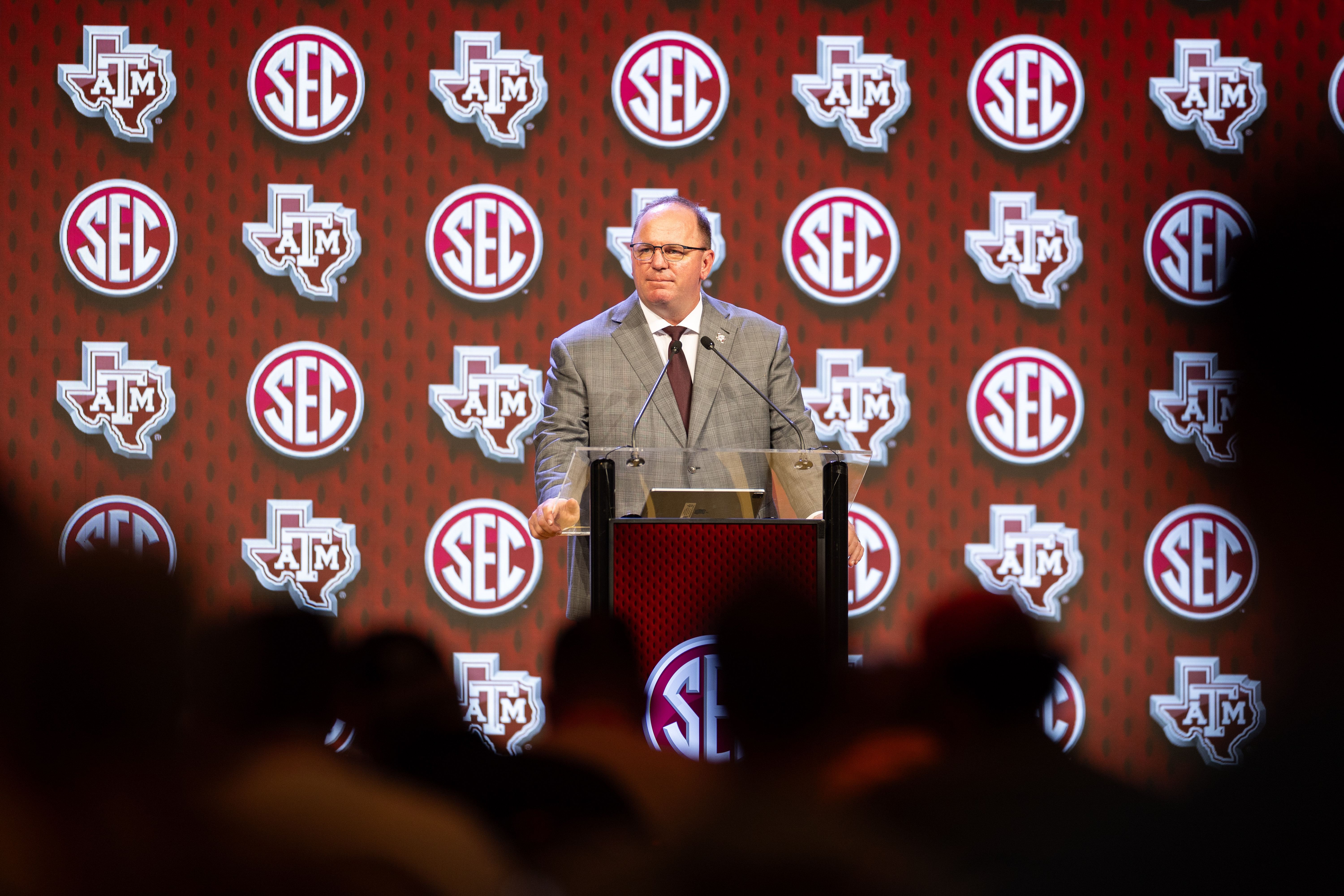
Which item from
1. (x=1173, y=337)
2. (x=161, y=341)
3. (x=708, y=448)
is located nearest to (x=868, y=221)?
(x=708, y=448)

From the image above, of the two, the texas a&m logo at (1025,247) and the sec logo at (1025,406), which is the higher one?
the texas a&m logo at (1025,247)

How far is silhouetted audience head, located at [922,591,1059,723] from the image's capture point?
0.81m

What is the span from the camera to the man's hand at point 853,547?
202 cm

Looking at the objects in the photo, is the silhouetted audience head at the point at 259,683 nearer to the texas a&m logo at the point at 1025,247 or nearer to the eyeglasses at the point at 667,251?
the eyeglasses at the point at 667,251

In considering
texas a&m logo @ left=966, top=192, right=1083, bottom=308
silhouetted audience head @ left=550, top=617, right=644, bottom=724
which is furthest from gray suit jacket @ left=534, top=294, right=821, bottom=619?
texas a&m logo @ left=966, top=192, right=1083, bottom=308

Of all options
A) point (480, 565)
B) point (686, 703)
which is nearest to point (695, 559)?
point (686, 703)

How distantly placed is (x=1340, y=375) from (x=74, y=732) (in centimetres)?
48

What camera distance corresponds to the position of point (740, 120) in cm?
356

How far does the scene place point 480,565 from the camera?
349 centimetres

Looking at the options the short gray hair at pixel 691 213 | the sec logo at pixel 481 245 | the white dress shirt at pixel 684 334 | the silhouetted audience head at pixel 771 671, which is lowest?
the silhouetted audience head at pixel 771 671

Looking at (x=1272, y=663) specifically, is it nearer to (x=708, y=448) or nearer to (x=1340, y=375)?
(x=1340, y=375)

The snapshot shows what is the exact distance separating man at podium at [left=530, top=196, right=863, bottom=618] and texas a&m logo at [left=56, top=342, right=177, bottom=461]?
63.5 inches

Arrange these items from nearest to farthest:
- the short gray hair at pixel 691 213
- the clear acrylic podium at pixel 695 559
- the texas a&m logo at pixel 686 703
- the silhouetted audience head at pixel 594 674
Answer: the silhouetted audience head at pixel 594 674
the texas a&m logo at pixel 686 703
the clear acrylic podium at pixel 695 559
the short gray hair at pixel 691 213

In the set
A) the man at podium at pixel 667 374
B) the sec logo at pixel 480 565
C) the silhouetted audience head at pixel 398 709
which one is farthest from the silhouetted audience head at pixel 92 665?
the sec logo at pixel 480 565
